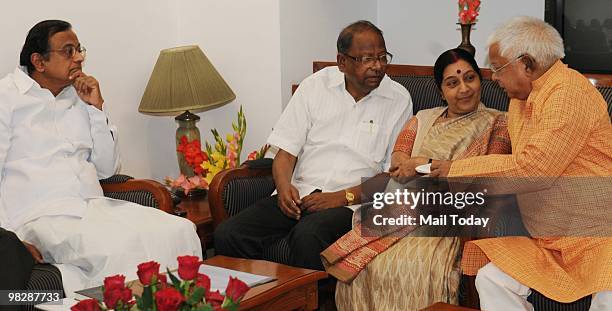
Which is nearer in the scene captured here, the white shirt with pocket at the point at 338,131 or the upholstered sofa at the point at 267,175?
the upholstered sofa at the point at 267,175

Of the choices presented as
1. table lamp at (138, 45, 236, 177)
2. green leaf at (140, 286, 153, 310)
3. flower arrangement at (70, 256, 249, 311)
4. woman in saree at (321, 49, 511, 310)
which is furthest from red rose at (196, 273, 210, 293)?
table lamp at (138, 45, 236, 177)

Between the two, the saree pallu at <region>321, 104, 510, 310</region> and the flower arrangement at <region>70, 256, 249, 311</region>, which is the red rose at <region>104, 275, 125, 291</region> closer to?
the flower arrangement at <region>70, 256, 249, 311</region>

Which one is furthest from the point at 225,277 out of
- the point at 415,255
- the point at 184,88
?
the point at 184,88

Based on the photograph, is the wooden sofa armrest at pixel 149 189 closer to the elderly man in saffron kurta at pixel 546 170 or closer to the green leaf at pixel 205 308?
the elderly man in saffron kurta at pixel 546 170

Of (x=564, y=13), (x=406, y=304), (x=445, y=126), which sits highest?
(x=564, y=13)

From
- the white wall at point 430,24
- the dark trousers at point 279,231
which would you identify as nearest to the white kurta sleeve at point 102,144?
the dark trousers at point 279,231

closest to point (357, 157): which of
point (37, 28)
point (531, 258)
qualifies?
point (531, 258)

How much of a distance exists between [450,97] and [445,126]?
118 mm

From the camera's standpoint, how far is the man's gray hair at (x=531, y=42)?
281 cm

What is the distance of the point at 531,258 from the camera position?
273 centimetres

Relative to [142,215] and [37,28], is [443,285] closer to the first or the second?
[142,215]

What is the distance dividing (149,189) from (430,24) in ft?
7.47

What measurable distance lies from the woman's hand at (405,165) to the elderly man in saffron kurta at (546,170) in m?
0.32

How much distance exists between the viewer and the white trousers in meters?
2.70
